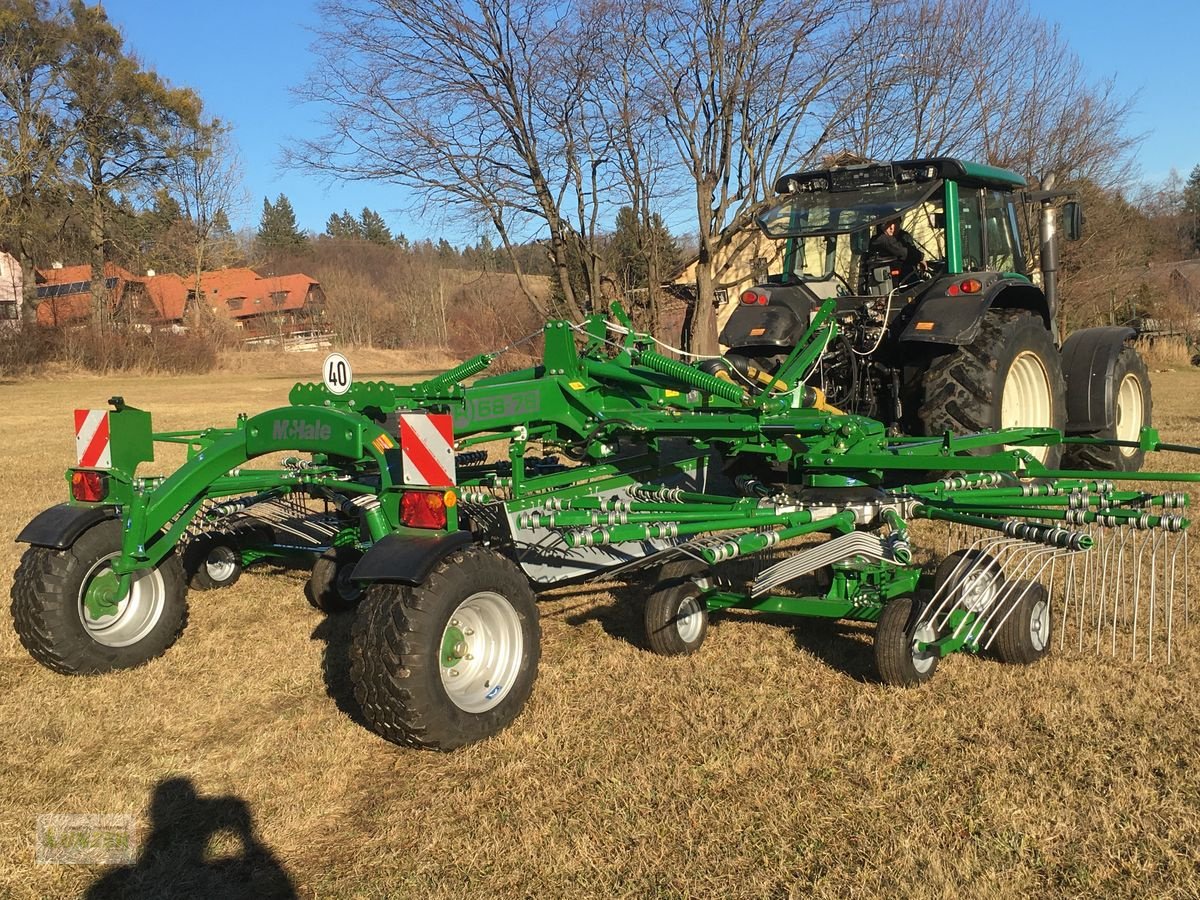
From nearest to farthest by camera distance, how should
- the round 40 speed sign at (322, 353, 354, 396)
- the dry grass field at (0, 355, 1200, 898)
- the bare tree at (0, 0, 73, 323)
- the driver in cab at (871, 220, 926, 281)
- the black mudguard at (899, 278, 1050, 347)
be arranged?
the dry grass field at (0, 355, 1200, 898) → the round 40 speed sign at (322, 353, 354, 396) → the black mudguard at (899, 278, 1050, 347) → the driver in cab at (871, 220, 926, 281) → the bare tree at (0, 0, 73, 323)

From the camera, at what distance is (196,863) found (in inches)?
107

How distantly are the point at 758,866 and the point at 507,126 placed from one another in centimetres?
1479

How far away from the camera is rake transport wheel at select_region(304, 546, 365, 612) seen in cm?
495

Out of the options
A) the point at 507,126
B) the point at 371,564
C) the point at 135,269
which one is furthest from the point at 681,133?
the point at 135,269

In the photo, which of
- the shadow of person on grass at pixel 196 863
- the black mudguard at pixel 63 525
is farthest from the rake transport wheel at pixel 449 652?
the black mudguard at pixel 63 525

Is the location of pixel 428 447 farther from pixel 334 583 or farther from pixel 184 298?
pixel 184 298

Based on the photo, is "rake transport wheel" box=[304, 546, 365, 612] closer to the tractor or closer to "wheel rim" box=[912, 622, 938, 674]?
the tractor

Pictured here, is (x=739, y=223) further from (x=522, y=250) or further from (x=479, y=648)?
(x=479, y=648)

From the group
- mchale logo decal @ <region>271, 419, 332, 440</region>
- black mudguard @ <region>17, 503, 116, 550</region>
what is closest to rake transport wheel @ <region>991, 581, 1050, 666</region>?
mchale logo decal @ <region>271, 419, 332, 440</region>

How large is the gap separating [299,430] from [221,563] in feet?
6.29

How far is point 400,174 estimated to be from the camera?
15469 millimetres

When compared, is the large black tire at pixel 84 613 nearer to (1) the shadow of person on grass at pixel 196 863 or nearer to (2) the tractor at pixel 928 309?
(1) the shadow of person on grass at pixel 196 863

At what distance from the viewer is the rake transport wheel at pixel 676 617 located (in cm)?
412

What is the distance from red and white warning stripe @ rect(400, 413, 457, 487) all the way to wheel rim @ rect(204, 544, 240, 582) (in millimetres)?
2473
